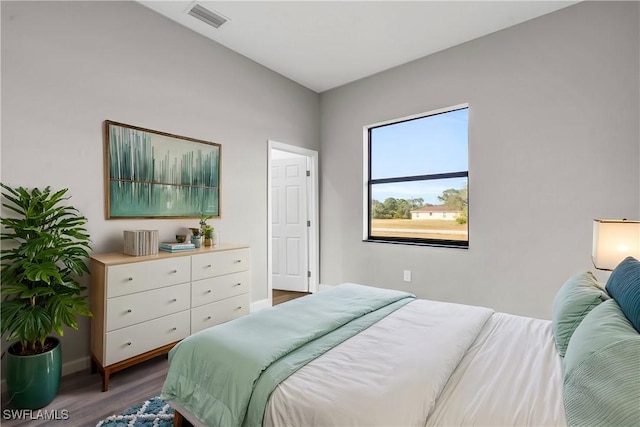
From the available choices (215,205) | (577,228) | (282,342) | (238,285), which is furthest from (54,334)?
(577,228)

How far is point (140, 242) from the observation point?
7.72 feet

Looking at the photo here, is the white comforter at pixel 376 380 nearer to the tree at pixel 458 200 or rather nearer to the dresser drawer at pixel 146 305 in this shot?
the dresser drawer at pixel 146 305

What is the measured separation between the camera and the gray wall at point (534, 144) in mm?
2475

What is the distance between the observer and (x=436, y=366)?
1.24m

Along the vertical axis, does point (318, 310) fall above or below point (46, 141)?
below

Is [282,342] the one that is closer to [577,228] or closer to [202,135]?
[202,135]

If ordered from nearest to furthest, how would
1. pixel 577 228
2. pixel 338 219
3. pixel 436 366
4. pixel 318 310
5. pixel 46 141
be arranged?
pixel 436 366, pixel 318 310, pixel 46 141, pixel 577 228, pixel 338 219

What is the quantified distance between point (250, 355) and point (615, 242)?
211 centimetres

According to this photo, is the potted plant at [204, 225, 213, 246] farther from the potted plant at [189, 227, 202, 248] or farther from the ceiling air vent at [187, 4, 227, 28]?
the ceiling air vent at [187, 4, 227, 28]

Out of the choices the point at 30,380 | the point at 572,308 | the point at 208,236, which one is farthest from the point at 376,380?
the point at 208,236

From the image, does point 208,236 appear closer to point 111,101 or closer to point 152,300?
point 152,300

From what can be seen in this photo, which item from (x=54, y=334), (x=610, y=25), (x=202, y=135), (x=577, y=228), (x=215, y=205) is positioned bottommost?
(x=54, y=334)

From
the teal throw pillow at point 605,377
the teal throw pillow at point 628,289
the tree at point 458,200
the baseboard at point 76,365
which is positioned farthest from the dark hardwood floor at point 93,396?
the tree at point 458,200

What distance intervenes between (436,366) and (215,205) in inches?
103
